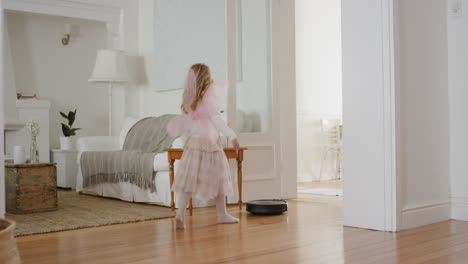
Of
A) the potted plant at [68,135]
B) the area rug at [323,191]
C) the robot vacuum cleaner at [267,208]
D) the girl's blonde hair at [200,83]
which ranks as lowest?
the area rug at [323,191]

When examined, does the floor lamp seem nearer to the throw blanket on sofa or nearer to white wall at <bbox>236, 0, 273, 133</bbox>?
the throw blanket on sofa

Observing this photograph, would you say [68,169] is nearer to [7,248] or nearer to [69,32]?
[69,32]

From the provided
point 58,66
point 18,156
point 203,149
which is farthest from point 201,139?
point 58,66

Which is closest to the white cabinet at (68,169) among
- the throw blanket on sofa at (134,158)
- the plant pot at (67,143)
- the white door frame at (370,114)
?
the plant pot at (67,143)

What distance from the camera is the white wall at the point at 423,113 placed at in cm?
347

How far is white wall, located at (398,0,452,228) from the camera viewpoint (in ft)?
11.4

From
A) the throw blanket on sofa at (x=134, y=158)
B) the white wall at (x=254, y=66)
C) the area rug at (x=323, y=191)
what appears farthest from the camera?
the area rug at (x=323, y=191)

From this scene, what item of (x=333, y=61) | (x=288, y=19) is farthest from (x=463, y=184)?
(x=333, y=61)

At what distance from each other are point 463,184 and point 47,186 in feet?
10.8

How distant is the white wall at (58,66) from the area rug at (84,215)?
253 cm

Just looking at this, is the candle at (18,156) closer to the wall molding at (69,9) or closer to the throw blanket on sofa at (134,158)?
the throw blanket on sofa at (134,158)

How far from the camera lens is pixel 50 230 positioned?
361 centimetres

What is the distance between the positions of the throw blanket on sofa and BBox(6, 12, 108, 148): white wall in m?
1.93

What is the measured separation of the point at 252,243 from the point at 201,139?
3.20 ft
